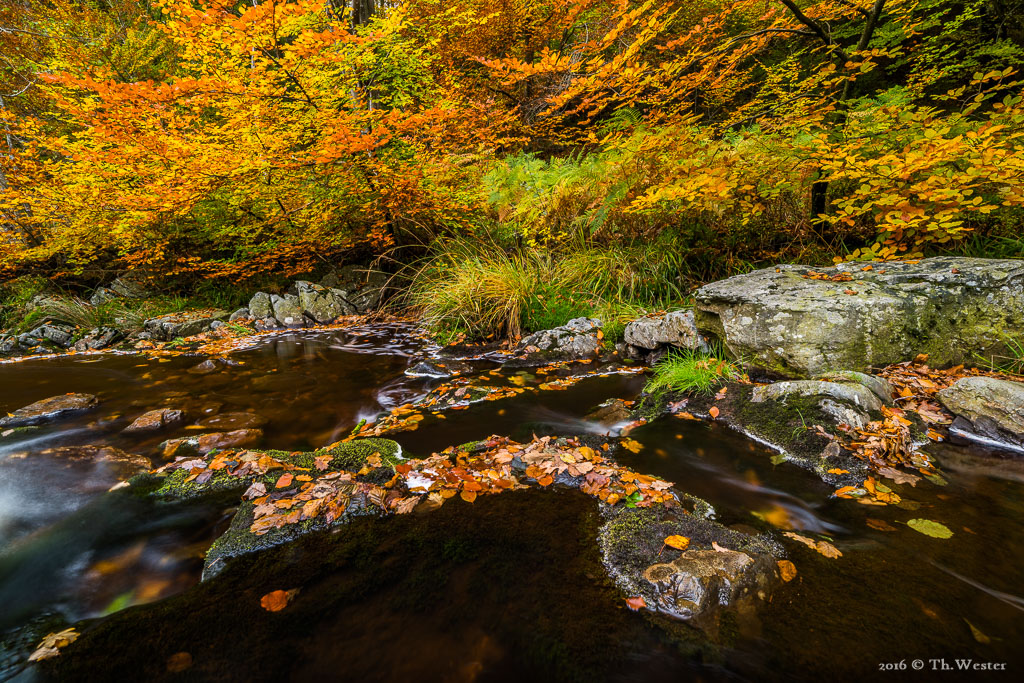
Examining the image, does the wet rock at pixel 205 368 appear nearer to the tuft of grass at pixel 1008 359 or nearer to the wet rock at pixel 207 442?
the wet rock at pixel 207 442

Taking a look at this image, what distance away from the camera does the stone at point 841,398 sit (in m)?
2.55

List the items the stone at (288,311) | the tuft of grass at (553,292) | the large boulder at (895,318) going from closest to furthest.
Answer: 1. the large boulder at (895,318)
2. the tuft of grass at (553,292)
3. the stone at (288,311)

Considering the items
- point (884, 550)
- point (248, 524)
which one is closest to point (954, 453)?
point (884, 550)

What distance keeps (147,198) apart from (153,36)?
10602 millimetres

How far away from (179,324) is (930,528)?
9.52 m

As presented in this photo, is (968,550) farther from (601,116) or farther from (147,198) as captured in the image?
(601,116)

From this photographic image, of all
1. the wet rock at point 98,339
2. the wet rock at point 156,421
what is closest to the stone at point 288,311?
the wet rock at point 98,339

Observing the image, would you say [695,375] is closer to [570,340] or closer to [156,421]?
[570,340]

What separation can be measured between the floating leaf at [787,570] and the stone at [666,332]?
257 centimetres

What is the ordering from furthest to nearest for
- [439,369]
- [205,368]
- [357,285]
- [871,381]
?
1. [357,285]
2. [205,368]
3. [439,369]
4. [871,381]

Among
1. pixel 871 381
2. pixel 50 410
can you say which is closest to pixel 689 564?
pixel 871 381

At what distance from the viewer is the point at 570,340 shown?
4820mm

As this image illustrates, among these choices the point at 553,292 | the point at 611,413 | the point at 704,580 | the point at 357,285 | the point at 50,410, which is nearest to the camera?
the point at 704,580

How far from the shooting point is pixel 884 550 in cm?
167
